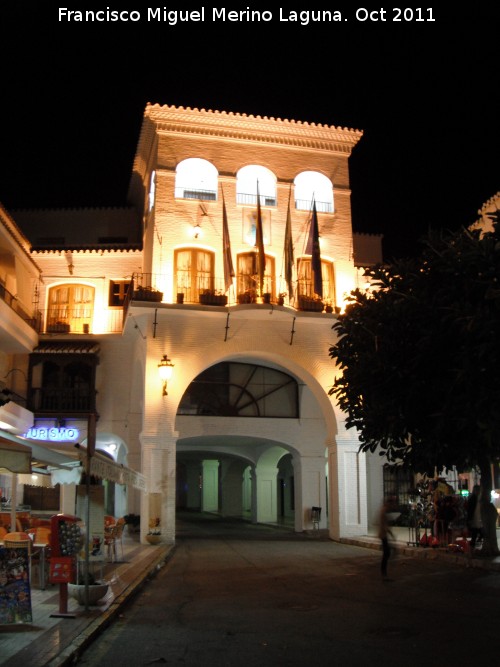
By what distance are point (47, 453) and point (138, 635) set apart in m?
3.46

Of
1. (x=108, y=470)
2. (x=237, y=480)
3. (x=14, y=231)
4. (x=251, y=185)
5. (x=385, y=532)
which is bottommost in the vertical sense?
(x=385, y=532)

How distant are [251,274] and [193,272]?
198 centimetres

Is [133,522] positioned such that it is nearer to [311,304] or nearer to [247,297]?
[247,297]

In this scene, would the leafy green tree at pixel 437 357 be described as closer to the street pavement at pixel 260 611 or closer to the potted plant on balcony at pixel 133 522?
the street pavement at pixel 260 611

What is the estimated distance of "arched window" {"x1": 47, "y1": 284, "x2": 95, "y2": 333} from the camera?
27422 millimetres

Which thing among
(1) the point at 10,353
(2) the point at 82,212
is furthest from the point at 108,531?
(2) the point at 82,212

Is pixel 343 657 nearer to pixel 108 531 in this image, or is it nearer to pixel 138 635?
pixel 138 635

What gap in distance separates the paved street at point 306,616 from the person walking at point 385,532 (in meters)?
0.35

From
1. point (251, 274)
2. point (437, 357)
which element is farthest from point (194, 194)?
point (437, 357)

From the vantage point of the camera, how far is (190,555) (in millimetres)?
18734

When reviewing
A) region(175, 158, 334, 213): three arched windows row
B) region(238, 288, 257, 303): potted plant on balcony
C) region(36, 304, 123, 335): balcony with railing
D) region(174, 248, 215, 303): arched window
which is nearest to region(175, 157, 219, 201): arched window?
region(175, 158, 334, 213): three arched windows row

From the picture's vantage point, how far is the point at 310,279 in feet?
80.8

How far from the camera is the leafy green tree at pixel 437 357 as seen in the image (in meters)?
11.6

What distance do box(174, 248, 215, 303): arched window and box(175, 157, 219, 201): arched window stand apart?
2.15m
